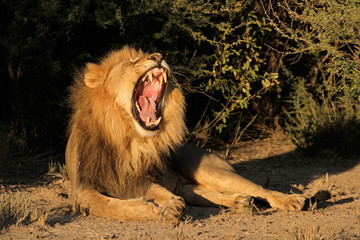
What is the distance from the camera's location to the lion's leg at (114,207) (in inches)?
168

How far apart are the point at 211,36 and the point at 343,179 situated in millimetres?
2835

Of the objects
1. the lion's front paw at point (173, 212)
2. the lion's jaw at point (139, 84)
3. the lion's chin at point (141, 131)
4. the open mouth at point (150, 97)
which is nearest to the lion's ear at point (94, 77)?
the lion's jaw at point (139, 84)

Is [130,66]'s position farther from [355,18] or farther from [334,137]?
[334,137]

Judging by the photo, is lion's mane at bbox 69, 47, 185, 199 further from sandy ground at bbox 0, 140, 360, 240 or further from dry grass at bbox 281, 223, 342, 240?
dry grass at bbox 281, 223, 342, 240

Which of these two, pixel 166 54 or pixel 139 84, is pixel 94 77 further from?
pixel 166 54

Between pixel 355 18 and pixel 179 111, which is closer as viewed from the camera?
pixel 179 111

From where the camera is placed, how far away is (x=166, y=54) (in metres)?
6.95

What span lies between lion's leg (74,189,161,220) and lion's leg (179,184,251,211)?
32.2 inches

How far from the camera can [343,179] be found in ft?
21.2

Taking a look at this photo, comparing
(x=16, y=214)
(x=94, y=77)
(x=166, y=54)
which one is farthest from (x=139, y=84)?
(x=166, y=54)

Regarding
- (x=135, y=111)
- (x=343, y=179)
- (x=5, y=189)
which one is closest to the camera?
(x=135, y=111)

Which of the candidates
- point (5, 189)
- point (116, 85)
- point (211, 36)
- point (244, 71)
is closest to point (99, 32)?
point (211, 36)

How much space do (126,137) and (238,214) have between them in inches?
44.4

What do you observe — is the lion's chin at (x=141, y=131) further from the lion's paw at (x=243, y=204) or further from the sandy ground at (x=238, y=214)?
the lion's paw at (x=243, y=204)
